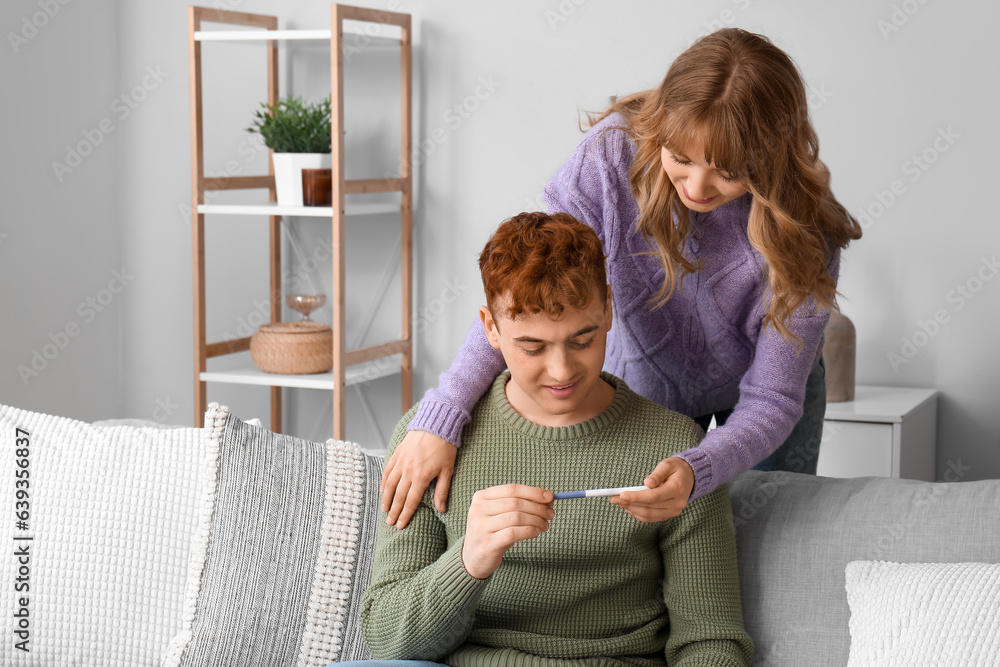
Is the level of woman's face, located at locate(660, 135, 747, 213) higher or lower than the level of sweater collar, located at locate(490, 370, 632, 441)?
higher

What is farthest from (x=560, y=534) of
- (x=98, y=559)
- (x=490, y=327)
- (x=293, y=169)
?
(x=293, y=169)

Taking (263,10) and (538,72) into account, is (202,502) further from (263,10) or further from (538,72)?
(263,10)

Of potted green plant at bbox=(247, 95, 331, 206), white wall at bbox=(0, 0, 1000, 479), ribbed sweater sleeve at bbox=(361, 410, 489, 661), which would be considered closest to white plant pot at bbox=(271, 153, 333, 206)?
potted green plant at bbox=(247, 95, 331, 206)

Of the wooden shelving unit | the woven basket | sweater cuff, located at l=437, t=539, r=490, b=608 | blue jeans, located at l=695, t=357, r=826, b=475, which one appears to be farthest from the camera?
the woven basket

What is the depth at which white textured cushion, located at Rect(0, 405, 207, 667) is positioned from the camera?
143 cm

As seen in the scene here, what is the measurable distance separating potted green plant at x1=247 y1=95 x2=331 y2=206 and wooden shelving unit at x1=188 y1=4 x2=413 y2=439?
0.21 feet

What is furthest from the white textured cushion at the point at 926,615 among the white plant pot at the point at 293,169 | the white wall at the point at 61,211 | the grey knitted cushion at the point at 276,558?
the white wall at the point at 61,211

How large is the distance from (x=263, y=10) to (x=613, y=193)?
2006 millimetres

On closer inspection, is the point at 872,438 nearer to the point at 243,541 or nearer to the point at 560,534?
the point at 560,534

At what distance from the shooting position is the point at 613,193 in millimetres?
1376

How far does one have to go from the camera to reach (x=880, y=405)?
2.34 metres

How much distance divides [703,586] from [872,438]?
3.89 feet

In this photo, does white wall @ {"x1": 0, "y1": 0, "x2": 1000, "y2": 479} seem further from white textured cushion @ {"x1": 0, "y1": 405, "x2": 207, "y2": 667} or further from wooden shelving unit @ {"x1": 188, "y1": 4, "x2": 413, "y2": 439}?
white textured cushion @ {"x1": 0, "y1": 405, "x2": 207, "y2": 667}

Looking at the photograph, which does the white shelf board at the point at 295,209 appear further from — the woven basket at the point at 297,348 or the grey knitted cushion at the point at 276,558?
the grey knitted cushion at the point at 276,558
